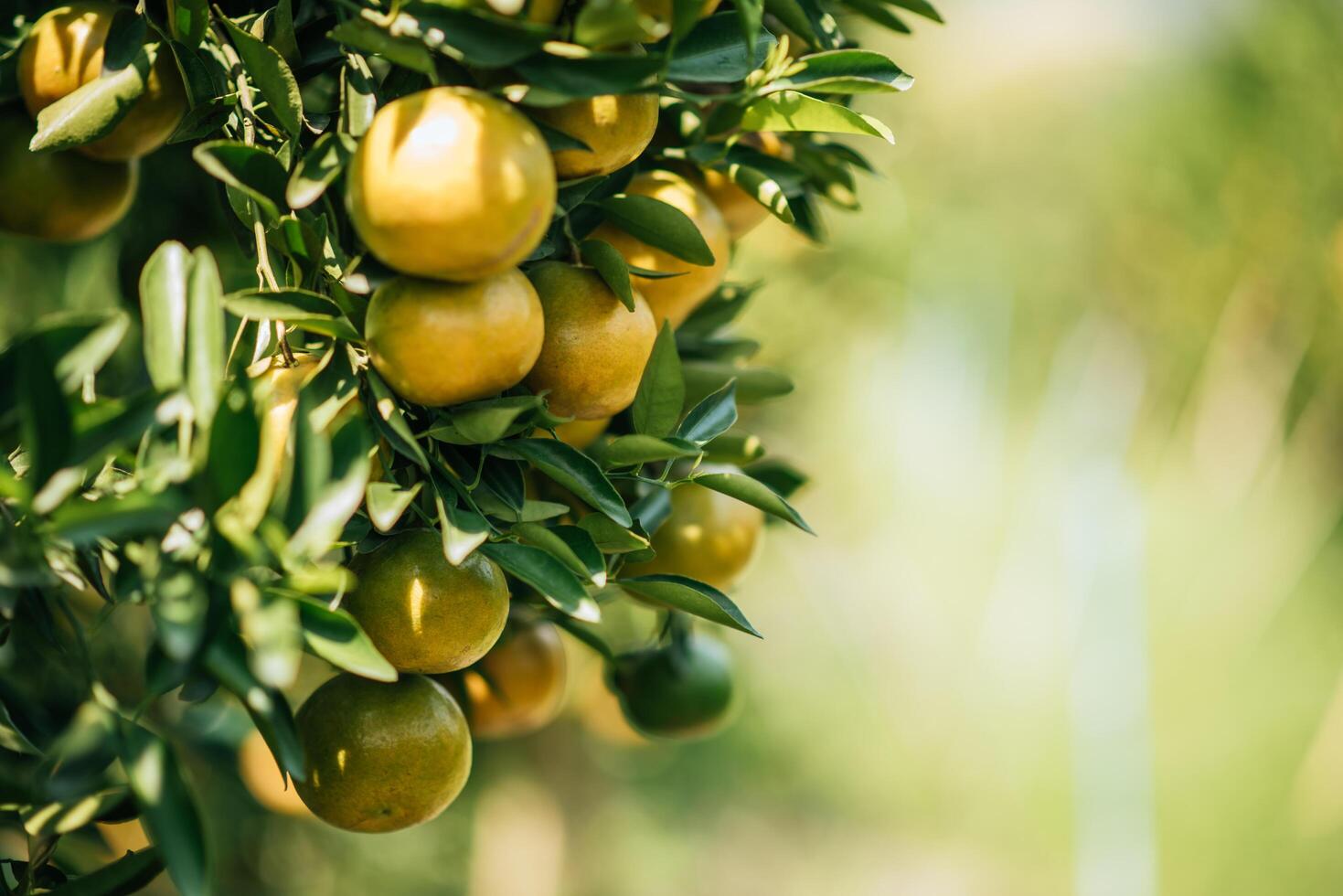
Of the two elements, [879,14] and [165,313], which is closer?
[165,313]

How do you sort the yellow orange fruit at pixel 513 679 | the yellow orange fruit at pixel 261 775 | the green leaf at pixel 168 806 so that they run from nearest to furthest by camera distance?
the green leaf at pixel 168 806, the yellow orange fruit at pixel 513 679, the yellow orange fruit at pixel 261 775

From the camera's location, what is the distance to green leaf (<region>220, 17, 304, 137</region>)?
422mm

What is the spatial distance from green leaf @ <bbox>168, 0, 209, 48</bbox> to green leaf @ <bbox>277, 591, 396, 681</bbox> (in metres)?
0.28

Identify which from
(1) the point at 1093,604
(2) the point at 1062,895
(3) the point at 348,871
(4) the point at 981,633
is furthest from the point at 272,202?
(1) the point at 1093,604

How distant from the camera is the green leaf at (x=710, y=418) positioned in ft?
1.65

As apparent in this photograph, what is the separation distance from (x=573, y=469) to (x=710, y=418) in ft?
0.31

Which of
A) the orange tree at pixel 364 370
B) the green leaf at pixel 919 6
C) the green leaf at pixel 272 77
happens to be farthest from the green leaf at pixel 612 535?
the green leaf at pixel 919 6

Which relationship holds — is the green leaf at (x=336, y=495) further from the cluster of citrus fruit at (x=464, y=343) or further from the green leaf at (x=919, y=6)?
the green leaf at (x=919, y=6)

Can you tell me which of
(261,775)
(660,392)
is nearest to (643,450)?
(660,392)

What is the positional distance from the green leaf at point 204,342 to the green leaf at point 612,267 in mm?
167

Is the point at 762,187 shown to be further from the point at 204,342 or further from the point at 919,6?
the point at 204,342

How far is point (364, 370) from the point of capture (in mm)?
451

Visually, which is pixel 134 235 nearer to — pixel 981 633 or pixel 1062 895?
pixel 1062 895

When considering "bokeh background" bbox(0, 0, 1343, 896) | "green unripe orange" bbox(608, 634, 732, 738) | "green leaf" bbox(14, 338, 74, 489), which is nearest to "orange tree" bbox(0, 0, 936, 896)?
"green leaf" bbox(14, 338, 74, 489)
